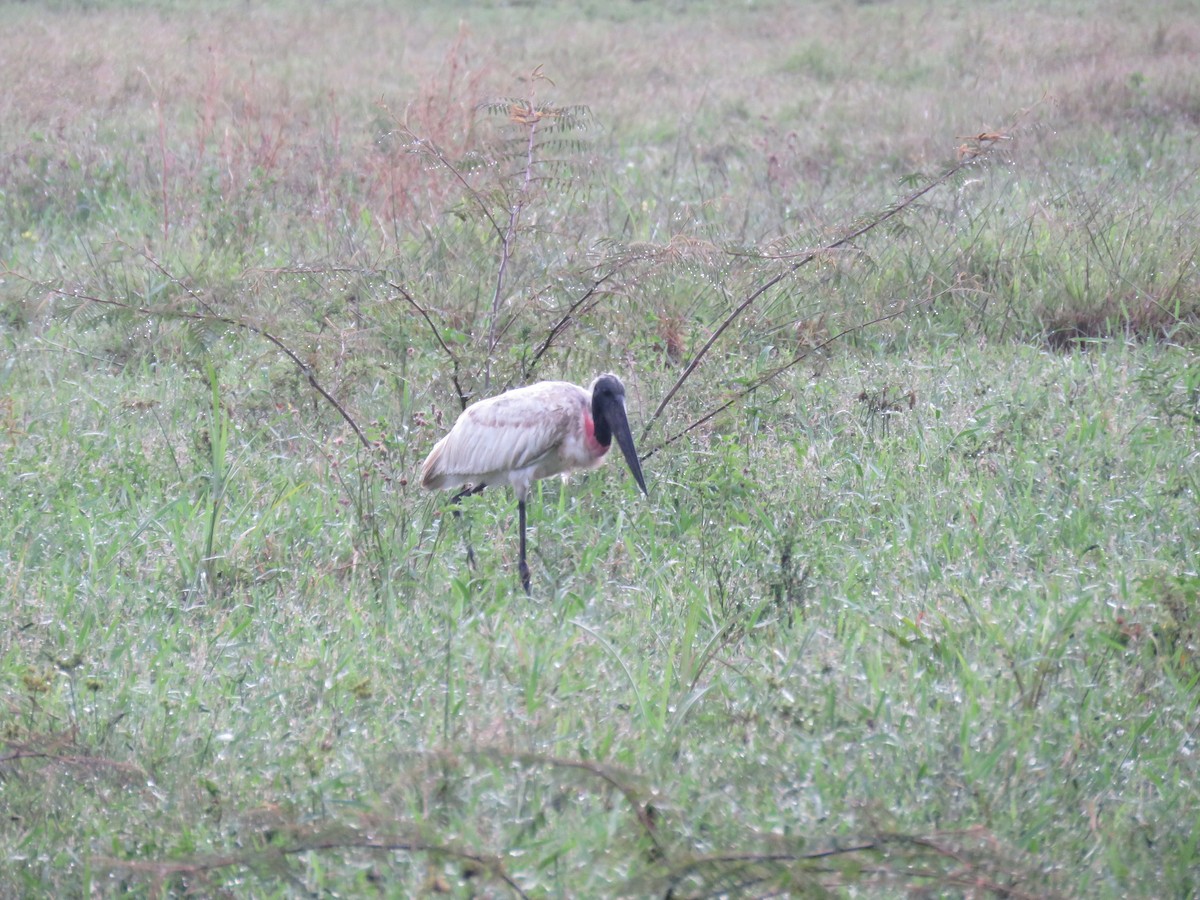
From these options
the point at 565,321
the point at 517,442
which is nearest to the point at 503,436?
the point at 517,442

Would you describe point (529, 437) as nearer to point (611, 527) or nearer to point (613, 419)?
point (613, 419)

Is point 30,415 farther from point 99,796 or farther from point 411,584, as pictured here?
point 99,796

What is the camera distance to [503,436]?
4.81 meters

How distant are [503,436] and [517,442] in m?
0.06

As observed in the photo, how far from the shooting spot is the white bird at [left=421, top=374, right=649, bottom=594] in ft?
15.7

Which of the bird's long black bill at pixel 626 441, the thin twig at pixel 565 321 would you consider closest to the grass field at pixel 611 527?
the thin twig at pixel 565 321

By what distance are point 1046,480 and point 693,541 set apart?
136 cm

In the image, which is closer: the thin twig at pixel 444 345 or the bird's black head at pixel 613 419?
the bird's black head at pixel 613 419

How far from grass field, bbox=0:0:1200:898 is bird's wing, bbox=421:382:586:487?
0.24 meters

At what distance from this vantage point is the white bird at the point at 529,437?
479 centimetres

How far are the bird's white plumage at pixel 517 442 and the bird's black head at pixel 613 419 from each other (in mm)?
60

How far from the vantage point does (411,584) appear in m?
4.12

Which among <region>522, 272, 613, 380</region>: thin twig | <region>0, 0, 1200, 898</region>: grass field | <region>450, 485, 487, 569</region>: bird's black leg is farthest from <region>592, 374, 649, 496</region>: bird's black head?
<region>450, 485, 487, 569</region>: bird's black leg

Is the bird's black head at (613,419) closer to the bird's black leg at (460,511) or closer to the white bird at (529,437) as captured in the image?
the white bird at (529,437)
